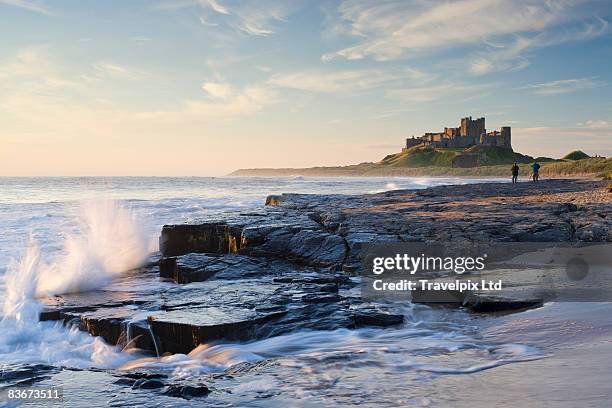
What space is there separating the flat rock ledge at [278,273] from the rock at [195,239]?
2cm

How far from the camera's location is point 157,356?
6098 mm

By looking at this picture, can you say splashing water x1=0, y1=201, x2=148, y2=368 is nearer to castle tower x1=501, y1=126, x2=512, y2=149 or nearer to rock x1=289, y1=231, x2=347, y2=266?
rock x1=289, y1=231, x2=347, y2=266

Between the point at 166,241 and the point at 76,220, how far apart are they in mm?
10832

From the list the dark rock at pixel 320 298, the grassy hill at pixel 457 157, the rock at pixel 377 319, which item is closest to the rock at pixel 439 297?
the rock at pixel 377 319

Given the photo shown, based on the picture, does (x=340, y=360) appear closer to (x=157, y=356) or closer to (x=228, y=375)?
(x=228, y=375)

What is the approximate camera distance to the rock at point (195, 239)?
40.3 feet

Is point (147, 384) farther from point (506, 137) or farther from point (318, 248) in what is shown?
point (506, 137)

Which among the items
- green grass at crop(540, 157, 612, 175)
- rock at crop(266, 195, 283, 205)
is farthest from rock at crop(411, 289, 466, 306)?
green grass at crop(540, 157, 612, 175)

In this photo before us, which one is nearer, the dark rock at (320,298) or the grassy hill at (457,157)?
the dark rock at (320,298)

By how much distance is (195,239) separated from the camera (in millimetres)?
12617

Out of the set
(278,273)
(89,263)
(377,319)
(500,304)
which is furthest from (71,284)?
(500,304)

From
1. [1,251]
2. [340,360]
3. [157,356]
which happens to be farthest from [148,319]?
[1,251]

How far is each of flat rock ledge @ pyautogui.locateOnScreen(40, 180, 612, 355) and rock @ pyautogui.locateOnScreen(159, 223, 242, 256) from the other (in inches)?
0.9

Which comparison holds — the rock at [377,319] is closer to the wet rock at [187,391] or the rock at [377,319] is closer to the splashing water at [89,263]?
the wet rock at [187,391]
